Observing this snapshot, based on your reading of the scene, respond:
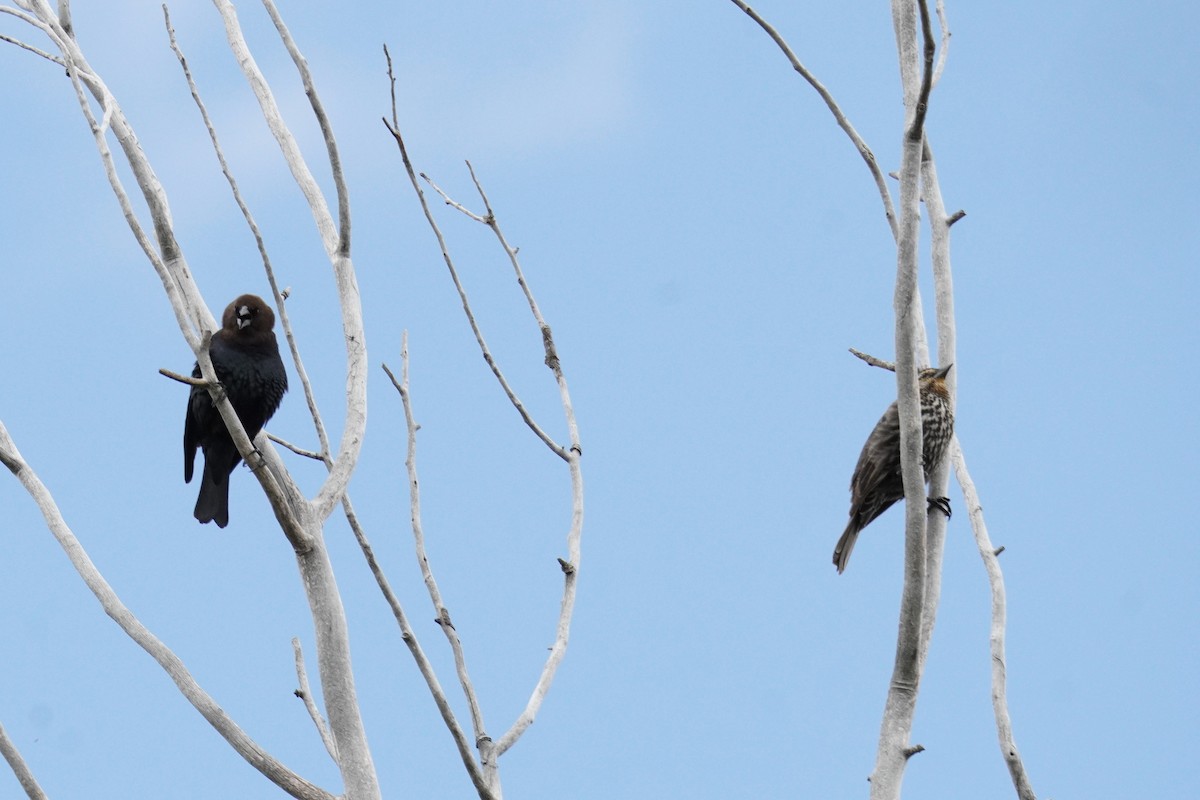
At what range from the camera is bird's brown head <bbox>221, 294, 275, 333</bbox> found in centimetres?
562

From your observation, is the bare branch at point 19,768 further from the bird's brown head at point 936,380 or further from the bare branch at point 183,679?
the bird's brown head at point 936,380

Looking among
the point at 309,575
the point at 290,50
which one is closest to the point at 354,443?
the point at 309,575

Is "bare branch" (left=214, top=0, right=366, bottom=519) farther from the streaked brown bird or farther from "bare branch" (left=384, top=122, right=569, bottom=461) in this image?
the streaked brown bird

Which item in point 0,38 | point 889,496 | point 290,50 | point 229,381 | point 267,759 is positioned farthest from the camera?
point 229,381

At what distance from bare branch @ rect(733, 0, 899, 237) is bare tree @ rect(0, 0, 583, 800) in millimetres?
965

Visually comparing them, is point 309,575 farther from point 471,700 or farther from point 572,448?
point 572,448

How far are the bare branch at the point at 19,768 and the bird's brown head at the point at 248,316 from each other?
9.06 feet

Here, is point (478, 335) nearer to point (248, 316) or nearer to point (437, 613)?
point (437, 613)

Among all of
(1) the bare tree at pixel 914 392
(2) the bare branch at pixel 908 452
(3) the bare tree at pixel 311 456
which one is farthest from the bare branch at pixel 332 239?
(2) the bare branch at pixel 908 452

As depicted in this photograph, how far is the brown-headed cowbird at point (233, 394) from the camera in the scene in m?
5.30

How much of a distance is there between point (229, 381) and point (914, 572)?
352cm

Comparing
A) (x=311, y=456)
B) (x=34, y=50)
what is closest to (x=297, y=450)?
(x=311, y=456)

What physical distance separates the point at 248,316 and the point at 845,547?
2.84 metres

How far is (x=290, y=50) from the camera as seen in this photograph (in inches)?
133
